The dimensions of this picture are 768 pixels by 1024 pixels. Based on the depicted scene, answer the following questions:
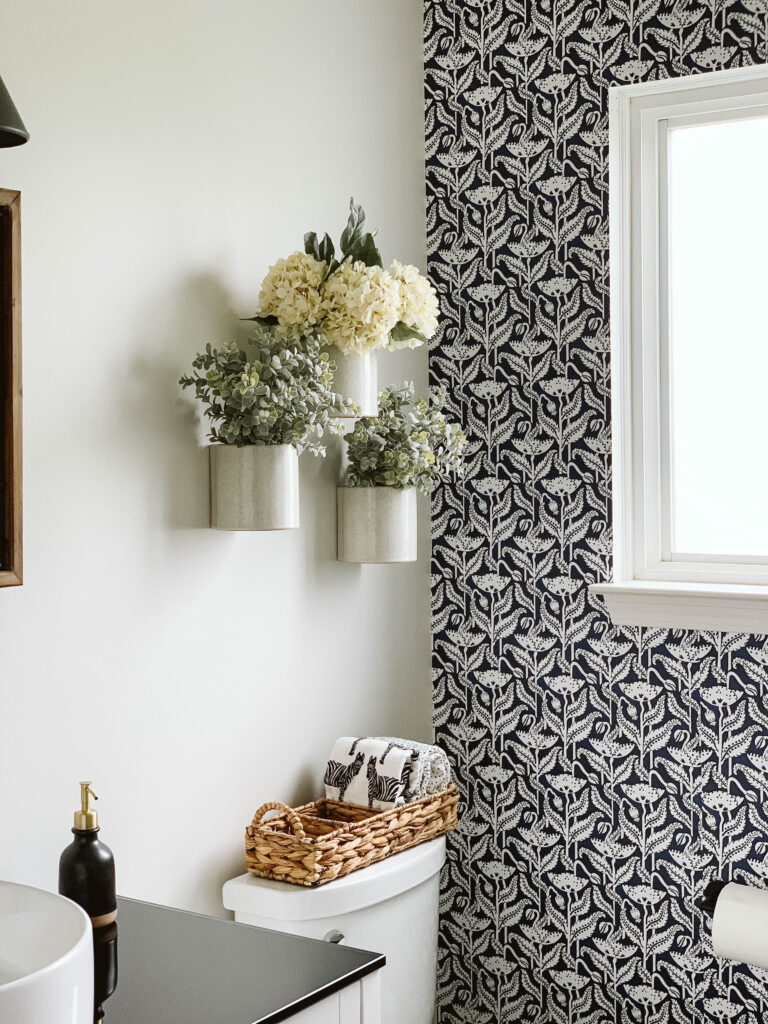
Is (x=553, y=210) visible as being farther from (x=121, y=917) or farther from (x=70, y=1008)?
(x=70, y=1008)

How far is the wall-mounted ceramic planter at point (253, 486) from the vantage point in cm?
175

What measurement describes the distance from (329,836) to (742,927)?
75 cm

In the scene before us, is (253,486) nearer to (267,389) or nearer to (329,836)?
(267,389)

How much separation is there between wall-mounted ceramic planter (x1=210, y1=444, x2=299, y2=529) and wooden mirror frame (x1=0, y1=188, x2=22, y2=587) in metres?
0.39

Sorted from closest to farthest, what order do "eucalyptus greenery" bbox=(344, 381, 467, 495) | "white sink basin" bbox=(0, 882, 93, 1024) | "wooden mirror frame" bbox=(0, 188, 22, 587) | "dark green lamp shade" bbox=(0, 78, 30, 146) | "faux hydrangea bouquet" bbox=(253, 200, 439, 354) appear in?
"white sink basin" bbox=(0, 882, 93, 1024) → "dark green lamp shade" bbox=(0, 78, 30, 146) → "wooden mirror frame" bbox=(0, 188, 22, 587) → "faux hydrangea bouquet" bbox=(253, 200, 439, 354) → "eucalyptus greenery" bbox=(344, 381, 467, 495)

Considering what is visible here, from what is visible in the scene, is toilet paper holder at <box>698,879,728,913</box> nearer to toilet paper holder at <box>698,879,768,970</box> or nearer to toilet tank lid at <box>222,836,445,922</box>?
toilet paper holder at <box>698,879,768,970</box>

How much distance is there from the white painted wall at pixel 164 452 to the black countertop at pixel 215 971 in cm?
25

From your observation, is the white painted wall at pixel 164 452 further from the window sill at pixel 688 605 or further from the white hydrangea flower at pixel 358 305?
the window sill at pixel 688 605

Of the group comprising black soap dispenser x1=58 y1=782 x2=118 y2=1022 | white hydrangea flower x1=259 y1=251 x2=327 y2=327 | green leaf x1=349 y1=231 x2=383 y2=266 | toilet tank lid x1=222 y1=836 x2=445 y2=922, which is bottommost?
toilet tank lid x1=222 y1=836 x2=445 y2=922

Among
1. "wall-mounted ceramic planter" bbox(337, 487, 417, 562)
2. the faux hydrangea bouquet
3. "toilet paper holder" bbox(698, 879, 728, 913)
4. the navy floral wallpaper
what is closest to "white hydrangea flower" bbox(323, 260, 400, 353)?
the faux hydrangea bouquet

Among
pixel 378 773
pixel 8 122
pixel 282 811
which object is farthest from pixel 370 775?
pixel 8 122

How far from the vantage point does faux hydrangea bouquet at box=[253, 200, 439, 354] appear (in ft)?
5.97

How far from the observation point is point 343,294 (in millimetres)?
1834

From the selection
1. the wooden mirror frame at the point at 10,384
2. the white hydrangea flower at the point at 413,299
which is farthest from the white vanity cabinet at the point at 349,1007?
the white hydrangea flower at the point at 413,299
